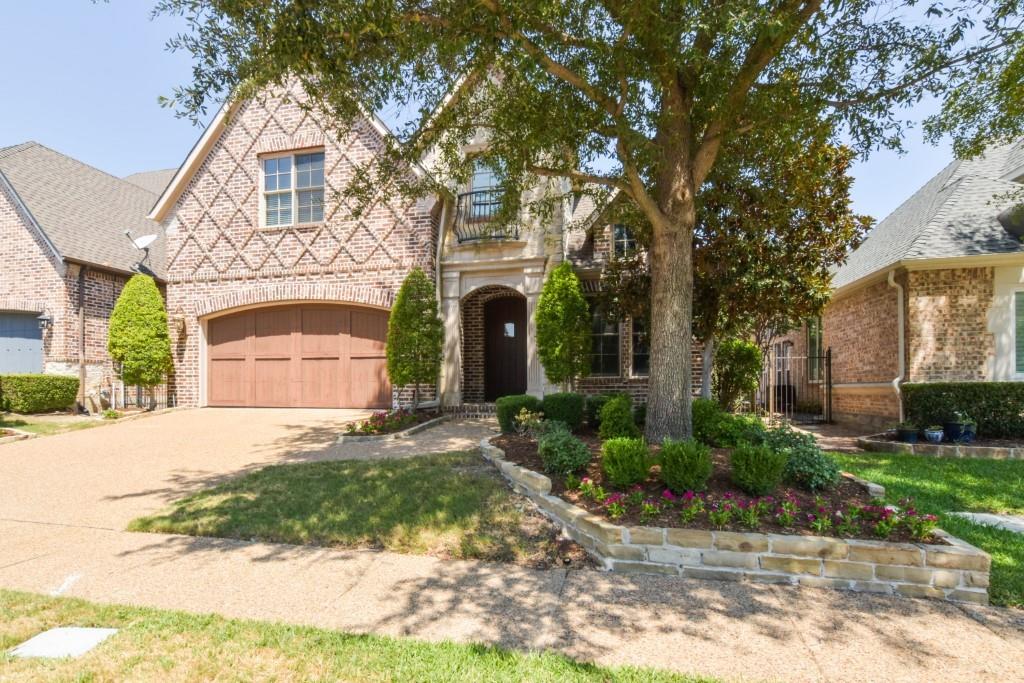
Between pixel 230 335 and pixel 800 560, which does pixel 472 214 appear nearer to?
pixel 230 335

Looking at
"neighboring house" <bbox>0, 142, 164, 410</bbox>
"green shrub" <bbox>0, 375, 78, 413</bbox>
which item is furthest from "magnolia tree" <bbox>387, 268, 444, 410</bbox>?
"green shrub" <bbox>0, 375, 78, 413</bbox>

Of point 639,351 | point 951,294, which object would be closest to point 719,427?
point 639,351

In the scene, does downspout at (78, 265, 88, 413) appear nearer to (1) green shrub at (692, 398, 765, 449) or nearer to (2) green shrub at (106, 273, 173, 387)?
(2) green shrub at (106, 273, 173, 387)

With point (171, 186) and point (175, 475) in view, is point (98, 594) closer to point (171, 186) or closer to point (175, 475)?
point (175, 475)

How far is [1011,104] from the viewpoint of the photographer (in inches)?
274

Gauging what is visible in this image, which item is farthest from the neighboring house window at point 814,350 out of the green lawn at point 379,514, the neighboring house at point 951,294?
the green lawn at point 379,514

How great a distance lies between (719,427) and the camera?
21.4ft

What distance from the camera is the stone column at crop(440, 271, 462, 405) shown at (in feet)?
38.5

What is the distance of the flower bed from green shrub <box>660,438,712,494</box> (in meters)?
5.54

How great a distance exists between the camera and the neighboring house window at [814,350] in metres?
14.9

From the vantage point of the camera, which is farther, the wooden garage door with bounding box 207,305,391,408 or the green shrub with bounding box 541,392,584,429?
the wooden garage door with bounding box 207,305,391,408

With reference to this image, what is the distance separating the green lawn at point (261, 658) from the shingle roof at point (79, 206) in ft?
42.6

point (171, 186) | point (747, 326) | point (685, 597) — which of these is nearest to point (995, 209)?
point (747, 326)

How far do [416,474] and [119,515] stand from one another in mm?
2876
